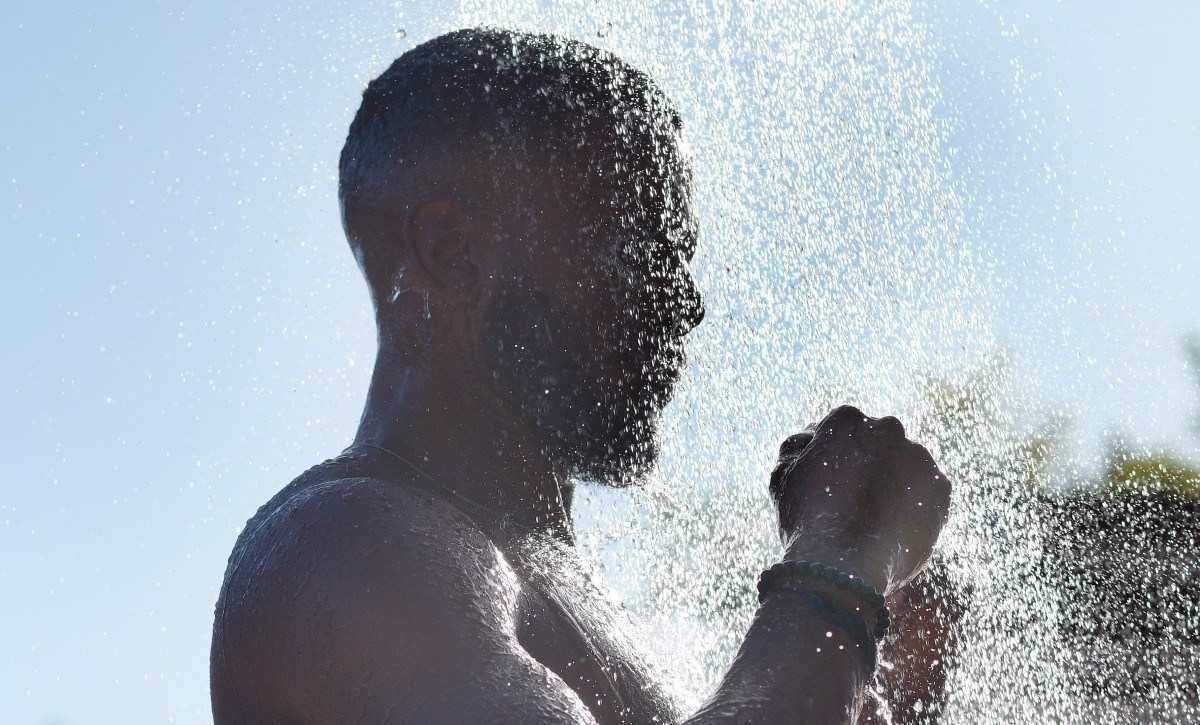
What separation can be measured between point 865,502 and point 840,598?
0.79ft

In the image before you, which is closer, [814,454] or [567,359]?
[814,454]

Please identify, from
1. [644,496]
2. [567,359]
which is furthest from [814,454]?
[644,496]

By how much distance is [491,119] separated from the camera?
2.91m

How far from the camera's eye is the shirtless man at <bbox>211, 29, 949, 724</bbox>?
2150 millimetres

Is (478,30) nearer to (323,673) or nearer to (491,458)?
(491,458)

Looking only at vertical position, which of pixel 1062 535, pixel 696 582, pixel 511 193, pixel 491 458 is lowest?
pixel 491 458

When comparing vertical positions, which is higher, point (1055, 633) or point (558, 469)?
point (1055, 633)

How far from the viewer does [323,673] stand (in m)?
2.15

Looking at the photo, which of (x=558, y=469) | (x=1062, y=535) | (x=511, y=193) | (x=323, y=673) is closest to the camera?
(x=323, y=673)

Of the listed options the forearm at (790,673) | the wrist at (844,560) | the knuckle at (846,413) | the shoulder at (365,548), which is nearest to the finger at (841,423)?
the knuckle at (846,413)

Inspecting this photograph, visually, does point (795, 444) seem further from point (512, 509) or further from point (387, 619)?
point (387, 619)

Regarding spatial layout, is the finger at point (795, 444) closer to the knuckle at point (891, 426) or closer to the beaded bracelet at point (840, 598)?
the knuckle at point (891, 426)

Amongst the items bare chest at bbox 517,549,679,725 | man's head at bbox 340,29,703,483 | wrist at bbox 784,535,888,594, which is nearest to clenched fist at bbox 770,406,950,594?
wrist at bbox 784,535,888,594

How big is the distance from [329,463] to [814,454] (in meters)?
0.93
